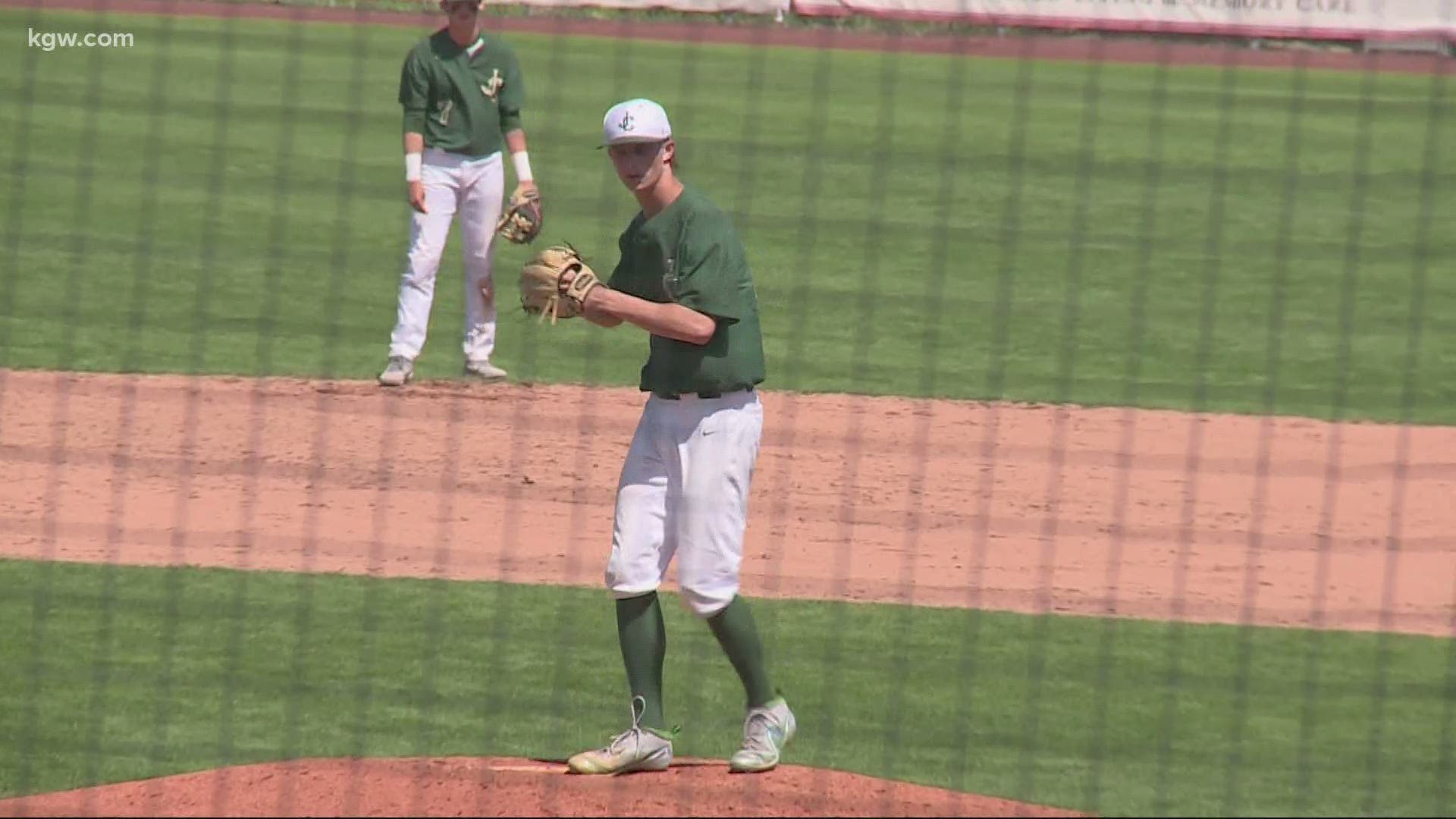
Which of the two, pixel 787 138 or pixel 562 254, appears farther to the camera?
pixel 787 138

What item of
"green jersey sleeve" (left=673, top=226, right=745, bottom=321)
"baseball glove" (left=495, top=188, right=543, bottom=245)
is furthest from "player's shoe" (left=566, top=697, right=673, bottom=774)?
"baseball glove" (left=495, top=188, right=543, bottom=245)

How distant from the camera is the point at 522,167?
11156 mm

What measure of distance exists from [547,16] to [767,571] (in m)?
15.9

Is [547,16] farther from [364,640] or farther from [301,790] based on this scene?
[301,790]

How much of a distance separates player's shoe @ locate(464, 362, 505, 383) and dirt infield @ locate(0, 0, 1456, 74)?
11460mm

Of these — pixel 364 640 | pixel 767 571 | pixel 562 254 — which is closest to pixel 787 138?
pixel 767 571

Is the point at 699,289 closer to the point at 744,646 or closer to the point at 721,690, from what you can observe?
the point at 744,646

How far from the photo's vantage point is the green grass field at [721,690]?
666 centimetres

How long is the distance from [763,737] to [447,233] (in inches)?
226

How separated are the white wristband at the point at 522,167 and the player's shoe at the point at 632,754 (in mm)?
5061

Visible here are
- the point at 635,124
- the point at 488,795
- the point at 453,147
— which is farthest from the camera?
the point at 453,147

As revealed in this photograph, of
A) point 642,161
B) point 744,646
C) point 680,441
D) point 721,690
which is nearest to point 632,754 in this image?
point 744,646

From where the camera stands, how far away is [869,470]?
10.4 m

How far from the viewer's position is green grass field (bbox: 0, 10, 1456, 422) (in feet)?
41.5
